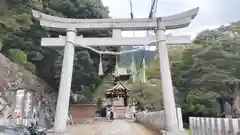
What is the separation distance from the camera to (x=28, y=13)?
48.2ft

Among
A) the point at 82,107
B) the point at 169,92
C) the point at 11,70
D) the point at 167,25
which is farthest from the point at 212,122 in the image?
the point at 82,107

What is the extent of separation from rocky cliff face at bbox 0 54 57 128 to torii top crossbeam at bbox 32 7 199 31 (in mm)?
4583

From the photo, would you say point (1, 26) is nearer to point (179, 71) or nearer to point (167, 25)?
point (167, 25)

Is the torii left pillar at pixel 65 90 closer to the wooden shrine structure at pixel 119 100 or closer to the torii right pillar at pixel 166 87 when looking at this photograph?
the torii right pillar at pixel 166 87

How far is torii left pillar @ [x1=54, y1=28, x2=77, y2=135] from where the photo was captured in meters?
7.89

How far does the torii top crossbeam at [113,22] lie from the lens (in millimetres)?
8906

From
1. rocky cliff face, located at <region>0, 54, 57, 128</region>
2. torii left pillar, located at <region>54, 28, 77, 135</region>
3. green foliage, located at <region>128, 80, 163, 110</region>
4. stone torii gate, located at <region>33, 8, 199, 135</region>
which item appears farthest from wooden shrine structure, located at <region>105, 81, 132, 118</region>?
torii left pillar, located at <region>54, 28, 77, 135</region>

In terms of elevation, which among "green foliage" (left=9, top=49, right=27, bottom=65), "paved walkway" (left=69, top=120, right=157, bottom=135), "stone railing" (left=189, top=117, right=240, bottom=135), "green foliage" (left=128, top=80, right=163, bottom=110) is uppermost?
"green foliage" (left=9, top=49, right=27, bottom=65)

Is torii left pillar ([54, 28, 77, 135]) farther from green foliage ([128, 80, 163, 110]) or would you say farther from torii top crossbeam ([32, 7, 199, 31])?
green foliage ([128, 80, 163, 110])

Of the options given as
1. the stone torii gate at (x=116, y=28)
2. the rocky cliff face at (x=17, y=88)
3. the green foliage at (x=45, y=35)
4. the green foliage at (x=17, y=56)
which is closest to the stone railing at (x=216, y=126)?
the stone torii gate at (x=116, y=28)

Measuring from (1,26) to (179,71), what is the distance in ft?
41.7

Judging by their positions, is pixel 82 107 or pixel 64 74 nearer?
pixel 64 74

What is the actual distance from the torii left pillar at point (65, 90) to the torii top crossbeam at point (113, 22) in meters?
0.35

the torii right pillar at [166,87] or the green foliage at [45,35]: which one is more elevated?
the green foliage at [45,35]
